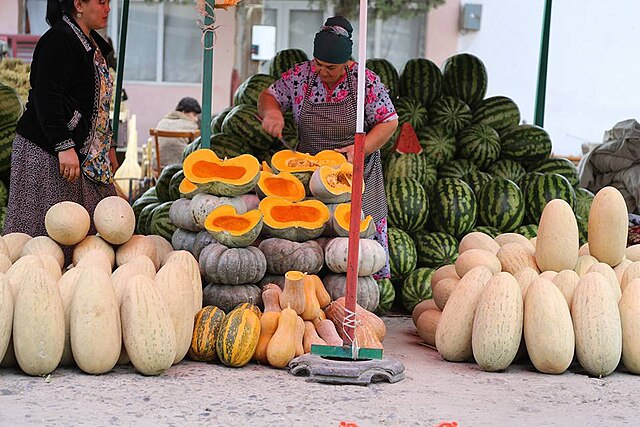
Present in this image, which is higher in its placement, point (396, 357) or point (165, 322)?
point (165, 322)

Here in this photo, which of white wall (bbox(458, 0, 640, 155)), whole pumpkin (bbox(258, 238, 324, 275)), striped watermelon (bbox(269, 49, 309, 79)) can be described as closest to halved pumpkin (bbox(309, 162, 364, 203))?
whole pumpkin (bbox(258, 238, 324, 275))

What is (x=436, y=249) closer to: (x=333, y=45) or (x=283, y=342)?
(x=333, y=45)

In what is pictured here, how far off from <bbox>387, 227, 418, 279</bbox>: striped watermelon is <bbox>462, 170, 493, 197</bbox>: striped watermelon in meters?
0.80

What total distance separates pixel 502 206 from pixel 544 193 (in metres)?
0.37

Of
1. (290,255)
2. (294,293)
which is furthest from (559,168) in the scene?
(294,293)

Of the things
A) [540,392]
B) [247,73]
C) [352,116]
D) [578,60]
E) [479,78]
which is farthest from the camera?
[578,60]

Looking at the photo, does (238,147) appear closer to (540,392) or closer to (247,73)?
(540,392)

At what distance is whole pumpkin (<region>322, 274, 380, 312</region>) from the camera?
4.42 m

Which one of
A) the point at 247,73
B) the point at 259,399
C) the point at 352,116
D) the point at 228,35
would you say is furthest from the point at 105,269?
the point at 228,35

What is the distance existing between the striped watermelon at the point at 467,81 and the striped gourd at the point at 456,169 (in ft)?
2.39

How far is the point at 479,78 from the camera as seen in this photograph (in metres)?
7.49

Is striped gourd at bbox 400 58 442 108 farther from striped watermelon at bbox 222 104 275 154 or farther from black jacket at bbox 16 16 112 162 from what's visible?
black jacket at bbox 16 16 112 162

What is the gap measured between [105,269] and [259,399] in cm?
100

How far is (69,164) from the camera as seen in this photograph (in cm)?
465
